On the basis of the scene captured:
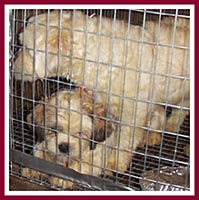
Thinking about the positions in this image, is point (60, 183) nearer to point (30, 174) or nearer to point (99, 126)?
point (30, 174)

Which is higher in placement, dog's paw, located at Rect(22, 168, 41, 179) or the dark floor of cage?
the dark floor of cage

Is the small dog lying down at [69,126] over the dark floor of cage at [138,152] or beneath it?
over

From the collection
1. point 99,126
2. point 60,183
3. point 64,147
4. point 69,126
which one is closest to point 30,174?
point 60,183

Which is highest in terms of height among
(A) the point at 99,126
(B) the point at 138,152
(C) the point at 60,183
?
(A) the point at 99,126

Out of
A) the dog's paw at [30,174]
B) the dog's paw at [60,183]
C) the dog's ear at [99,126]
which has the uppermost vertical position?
the dog's ear at [99,126]

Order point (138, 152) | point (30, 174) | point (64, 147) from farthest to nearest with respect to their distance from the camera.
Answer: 1. point (138, 152)
2. point (30, 174)
3. point (64, 147)

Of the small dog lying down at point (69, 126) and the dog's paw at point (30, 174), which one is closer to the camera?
the small dog lying down at point (69, 126)

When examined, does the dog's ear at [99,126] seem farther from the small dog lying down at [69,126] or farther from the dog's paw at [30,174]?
the dog's paw at [30,174]

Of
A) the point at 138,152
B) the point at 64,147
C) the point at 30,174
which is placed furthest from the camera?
the point at 138,152

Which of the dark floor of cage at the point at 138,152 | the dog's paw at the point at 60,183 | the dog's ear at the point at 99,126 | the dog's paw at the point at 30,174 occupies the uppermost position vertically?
the dog's ear at the point at 99,126

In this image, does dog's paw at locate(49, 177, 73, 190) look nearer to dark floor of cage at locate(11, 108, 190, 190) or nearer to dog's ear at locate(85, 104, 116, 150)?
dark floor of cage at locate(11, 108, 190, 190)

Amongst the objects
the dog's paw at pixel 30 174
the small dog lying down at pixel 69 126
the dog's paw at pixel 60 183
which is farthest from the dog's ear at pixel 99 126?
the dog's paw at pixel 30 174

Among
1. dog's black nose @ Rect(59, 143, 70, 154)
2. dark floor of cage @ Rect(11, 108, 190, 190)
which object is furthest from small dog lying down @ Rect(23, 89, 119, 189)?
dark floor of cage @ Rect(11, 108, 190, 190)

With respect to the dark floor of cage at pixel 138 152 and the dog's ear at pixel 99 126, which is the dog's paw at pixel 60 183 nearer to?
the dark floor of cage at pixel 138 152
